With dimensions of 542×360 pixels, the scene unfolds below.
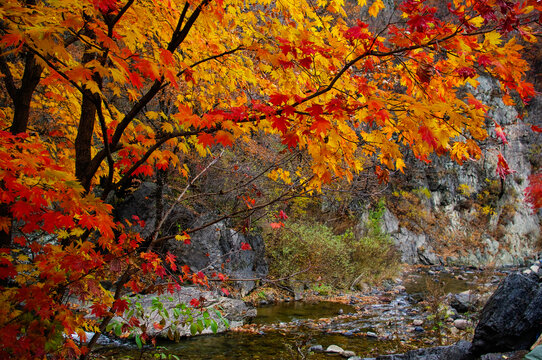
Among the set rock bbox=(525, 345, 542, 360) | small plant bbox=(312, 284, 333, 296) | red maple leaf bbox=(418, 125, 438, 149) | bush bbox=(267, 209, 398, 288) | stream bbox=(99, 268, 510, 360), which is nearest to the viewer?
red maple leaf bbox=(418, 125, 438, 149)

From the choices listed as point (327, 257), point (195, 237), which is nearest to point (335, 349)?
point (195, 237)

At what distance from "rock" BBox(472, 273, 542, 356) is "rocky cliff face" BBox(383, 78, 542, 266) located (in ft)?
42.8

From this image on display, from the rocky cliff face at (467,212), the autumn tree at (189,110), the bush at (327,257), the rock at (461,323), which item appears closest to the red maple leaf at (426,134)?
the autumn tree at (189,110)

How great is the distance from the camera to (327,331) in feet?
20.5

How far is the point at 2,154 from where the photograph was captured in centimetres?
174

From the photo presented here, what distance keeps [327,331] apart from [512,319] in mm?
3524

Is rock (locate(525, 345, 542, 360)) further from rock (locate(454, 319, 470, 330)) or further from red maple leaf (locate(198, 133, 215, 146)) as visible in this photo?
rock (locate(454, 319, 470, 330))

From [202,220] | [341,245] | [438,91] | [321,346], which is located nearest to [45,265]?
[438,91]

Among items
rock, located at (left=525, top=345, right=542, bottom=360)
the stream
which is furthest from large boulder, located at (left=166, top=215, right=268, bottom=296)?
rock, located at (left=525, top=345, right=542, bottom=360)

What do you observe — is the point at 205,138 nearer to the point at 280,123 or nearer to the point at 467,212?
the point at 280,123

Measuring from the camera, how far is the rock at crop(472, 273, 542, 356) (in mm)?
3295

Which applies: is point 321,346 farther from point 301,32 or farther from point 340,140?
point 301,32

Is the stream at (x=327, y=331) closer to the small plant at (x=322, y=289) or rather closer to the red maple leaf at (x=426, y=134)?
the small plant at (x=322, y=289)

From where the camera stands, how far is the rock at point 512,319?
3295mm
